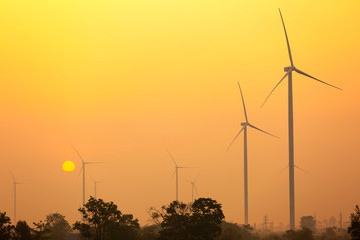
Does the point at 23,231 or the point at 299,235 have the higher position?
the point at 23,231

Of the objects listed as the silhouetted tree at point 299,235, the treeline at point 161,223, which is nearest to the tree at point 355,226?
the treeline at point 161,223

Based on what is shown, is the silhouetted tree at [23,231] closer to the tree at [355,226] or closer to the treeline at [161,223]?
the treeline at [161,223]

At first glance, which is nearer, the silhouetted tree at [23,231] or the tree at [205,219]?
the tree at [205,219]

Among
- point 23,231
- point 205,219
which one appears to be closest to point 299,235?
point 205,219

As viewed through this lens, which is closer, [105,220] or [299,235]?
[105,220]

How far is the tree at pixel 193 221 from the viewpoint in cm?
14400

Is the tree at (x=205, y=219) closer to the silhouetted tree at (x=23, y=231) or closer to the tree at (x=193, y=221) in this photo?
the tree at (x=193, y=221)

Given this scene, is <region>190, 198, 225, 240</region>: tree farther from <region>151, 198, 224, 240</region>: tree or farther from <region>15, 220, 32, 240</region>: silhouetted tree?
<region>15, 220, 32, 240</region>: silhouetted tree

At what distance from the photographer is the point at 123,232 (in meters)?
156

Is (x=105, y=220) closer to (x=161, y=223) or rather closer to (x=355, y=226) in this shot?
(x=161, y=223)

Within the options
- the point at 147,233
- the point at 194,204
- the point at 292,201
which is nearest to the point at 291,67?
the point at 292,201

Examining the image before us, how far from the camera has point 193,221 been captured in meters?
146

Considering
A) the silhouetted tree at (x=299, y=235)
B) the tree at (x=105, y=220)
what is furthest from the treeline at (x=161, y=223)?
the silhouetted tree at (x=299, y=235)

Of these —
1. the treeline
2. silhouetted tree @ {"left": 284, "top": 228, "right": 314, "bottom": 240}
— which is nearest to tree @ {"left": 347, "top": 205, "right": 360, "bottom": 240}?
the treeline
